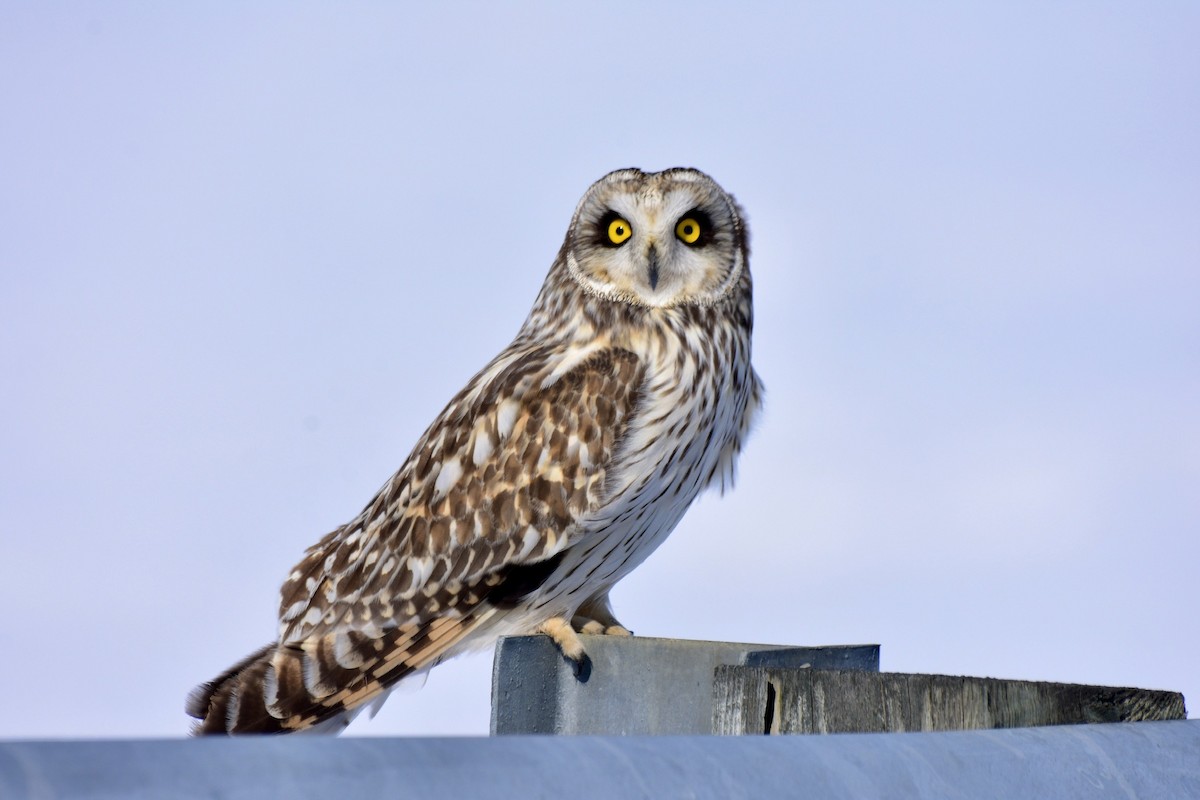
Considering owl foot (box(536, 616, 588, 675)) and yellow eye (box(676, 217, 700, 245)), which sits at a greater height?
yellow eye (box(676, 217, 700, 245))

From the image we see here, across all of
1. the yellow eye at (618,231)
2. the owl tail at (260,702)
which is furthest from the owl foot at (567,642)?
the yellow eye at (618,231)

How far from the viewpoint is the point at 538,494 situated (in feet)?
14.5

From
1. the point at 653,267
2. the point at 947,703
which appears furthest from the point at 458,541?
the point at 947,703

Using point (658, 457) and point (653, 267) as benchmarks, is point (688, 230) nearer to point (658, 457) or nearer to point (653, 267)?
point (653, 267)

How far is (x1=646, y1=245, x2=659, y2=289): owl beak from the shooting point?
474 centimetres

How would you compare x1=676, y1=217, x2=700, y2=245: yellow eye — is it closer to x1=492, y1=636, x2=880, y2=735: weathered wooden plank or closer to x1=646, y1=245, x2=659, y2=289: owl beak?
x1=646, y1=245, x2=659, y2=289: owl beak

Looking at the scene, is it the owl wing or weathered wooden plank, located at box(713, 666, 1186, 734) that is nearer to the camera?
weathered wooden plank, located at box(713, 666, 1186, 734)

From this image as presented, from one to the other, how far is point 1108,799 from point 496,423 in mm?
3106

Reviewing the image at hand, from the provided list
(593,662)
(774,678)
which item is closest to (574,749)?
(774,678)

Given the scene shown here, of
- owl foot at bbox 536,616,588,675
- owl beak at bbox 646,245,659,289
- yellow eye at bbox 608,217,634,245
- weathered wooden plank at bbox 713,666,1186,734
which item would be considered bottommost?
weathered wooden plank at bbox 713,666,1186,734

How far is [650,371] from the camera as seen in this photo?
15.0 feet

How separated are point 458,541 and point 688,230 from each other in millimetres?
1416

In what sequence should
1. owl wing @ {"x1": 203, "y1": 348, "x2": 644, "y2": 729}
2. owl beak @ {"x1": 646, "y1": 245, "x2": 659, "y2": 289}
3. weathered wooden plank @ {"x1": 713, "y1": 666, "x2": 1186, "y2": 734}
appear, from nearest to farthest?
1. weathered wooden plank @ {"x1": 713, "y1": 666, "x2": 1186, "y2": 734}
2. owl wing @ {"x1": 203, "y1": 348, "x2": 644, "y2": 729}
3. owl beak @ {"x1": 646, "y1": 245, "x2": 659, "y2": 289}

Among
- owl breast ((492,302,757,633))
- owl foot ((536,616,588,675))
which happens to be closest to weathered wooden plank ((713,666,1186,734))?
owl foot ((536,616,588,675))
